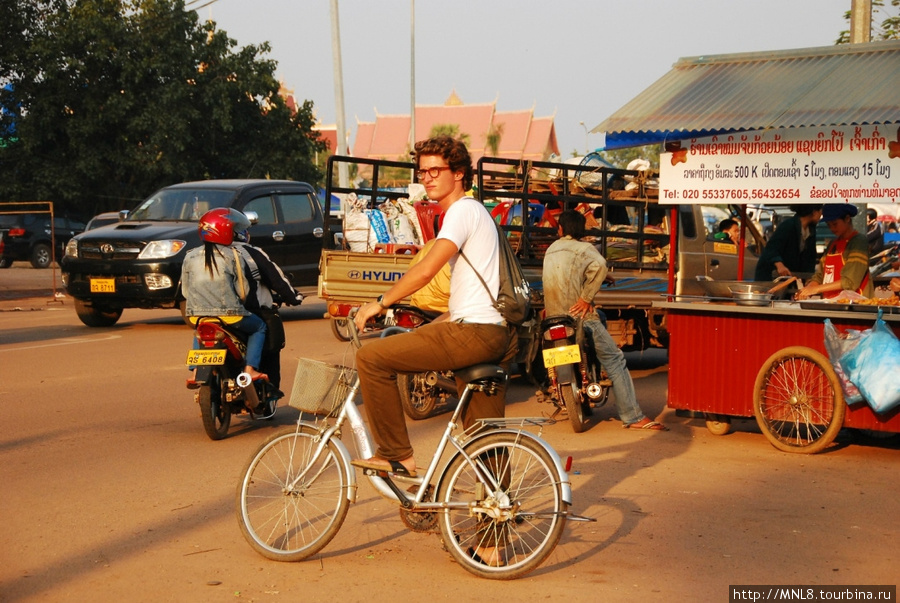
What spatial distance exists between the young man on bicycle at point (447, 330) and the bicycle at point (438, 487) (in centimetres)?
9

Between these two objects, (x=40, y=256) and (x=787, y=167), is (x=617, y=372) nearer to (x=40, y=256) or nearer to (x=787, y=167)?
(x=787, y=167)

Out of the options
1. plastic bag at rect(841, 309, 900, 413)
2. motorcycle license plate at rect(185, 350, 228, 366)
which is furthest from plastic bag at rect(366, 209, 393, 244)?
plastic bag at rect(841, 309, 900, 413)

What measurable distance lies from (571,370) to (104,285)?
8.52m

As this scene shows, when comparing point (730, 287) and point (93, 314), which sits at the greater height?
point (730, 287)

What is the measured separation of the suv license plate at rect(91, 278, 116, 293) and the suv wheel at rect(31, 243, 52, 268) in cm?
1601

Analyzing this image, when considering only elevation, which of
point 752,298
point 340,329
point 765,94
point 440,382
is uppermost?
point 765,94

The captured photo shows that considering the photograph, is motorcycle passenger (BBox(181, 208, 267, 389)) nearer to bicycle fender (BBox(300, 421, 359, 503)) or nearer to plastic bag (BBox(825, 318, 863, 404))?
bicycle fender (BBox(300, 421, 359, 503))

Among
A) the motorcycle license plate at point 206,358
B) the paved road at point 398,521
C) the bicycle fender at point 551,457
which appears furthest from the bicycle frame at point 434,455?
the motorcycle license plate at point 206,358

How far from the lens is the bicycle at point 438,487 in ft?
15.9

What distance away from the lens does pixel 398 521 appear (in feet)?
19.4

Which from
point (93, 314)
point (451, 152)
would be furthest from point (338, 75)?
point (451, 152)

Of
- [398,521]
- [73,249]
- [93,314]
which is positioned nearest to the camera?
[398,521]

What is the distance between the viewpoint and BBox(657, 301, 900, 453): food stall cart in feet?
25.3

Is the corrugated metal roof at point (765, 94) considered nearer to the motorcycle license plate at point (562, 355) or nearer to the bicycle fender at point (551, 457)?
the motorcycle license plate at point (562, 355)
